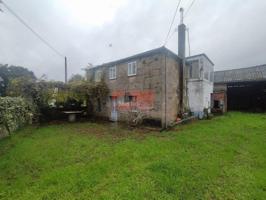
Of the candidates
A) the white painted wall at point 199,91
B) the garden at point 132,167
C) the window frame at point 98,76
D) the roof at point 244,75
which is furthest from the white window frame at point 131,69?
the roof at point 244,75

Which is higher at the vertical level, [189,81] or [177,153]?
[189,81]

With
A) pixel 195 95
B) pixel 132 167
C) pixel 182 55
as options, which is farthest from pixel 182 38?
pixel 132 167

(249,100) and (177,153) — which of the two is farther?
(249,100)

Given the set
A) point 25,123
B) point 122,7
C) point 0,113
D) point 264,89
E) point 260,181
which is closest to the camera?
point 260,181

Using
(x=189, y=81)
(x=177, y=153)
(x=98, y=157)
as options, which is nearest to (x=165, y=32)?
(x=189, y=81)

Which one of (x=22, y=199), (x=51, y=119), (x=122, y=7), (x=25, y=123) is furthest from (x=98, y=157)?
(x=51, y=119)

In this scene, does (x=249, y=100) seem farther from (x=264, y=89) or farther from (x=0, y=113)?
(x=0, y=113)

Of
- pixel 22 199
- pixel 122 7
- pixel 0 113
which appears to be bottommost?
pixel 22 199

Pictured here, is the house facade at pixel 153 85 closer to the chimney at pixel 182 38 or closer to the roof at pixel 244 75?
the chimney at pixel 182 38

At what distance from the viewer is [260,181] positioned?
13.1 feet

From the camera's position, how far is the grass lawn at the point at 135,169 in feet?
11.8

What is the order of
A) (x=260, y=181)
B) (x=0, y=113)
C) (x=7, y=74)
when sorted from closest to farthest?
(x=260, y=181), (x=0, y=113), (x=7, y=74)

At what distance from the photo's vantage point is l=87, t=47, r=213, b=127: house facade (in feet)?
34.8

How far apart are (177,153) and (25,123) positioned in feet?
37.7
